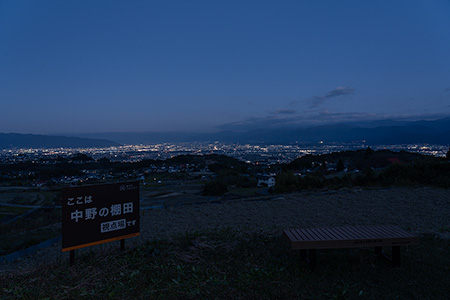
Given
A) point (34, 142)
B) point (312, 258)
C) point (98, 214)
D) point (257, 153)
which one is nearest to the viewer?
point (312, 258)

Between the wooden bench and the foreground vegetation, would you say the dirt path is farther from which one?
the wooden bench

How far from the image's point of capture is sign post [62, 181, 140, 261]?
4453mm

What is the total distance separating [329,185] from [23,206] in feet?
84.3

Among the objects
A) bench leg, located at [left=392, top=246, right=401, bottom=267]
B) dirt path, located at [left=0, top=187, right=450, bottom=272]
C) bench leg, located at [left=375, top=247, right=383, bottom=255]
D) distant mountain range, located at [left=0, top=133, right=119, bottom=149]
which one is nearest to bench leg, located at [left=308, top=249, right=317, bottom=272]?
bench leg, located at [left=392, top=246, right=401, bottom=267]

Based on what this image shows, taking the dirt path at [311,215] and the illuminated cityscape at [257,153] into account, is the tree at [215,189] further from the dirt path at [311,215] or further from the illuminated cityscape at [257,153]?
the illuminated cityscape at [257,153]

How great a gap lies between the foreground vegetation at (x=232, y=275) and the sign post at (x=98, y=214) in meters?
0.44

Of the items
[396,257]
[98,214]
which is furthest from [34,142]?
[396,257]

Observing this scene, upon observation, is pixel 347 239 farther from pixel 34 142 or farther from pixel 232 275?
pixel 34 142

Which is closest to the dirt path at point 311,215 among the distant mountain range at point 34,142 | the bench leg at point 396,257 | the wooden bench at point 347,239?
the wooden bench at point 347,239

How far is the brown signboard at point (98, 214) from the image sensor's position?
14.6 ft

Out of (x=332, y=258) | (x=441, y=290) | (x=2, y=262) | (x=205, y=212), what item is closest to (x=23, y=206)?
(x=2, y=262)

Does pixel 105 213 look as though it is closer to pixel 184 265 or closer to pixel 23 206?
pixel 184 265

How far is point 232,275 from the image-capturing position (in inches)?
169

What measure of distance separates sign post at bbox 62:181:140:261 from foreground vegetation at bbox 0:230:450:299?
1.43 feet
